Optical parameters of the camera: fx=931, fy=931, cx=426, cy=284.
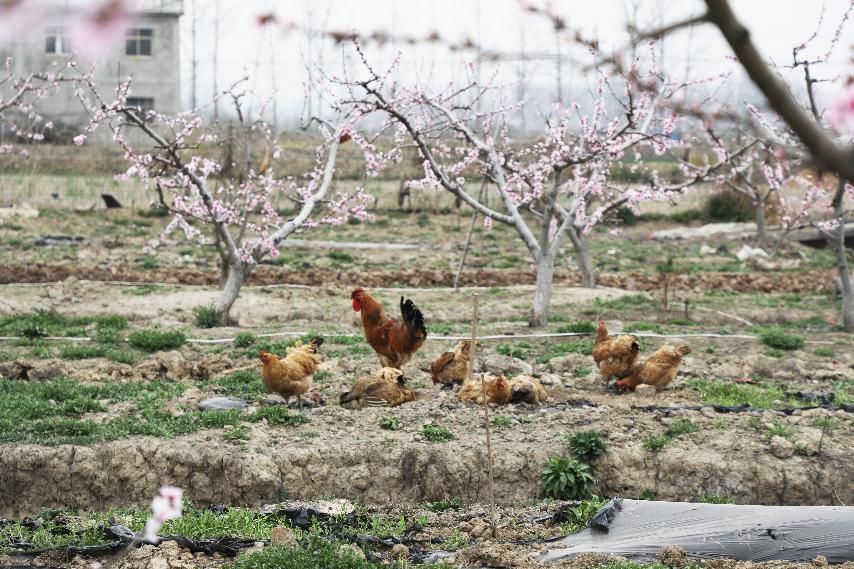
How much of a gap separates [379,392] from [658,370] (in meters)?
2.82

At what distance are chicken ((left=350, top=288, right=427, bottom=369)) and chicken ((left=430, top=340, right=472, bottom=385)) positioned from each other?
298 millimetres

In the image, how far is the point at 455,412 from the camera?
872cm

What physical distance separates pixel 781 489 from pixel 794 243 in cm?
1998

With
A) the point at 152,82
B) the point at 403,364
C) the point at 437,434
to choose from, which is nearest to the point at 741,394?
the point at 437,434

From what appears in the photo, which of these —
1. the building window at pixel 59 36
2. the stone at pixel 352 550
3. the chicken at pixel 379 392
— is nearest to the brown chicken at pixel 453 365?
the chicken at pixel 379 392

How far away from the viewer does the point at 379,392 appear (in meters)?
9.00

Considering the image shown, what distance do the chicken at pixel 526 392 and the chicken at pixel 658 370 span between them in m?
1.04

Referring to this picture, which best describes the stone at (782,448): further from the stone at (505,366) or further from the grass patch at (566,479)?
the stone at (505,366)

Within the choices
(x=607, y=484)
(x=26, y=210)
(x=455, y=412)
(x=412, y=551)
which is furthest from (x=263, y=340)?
(x=26, y=210)

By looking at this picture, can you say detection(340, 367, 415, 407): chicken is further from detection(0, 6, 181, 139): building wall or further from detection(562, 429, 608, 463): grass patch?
detection(0, 6, 181, 139): building wall

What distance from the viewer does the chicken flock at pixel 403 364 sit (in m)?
8.88

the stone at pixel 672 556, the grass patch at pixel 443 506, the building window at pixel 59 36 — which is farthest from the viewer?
the grass patch at pixel 443 506

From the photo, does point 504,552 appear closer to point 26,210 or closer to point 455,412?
point 455,412

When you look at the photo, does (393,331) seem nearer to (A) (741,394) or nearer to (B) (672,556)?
(A) (741,394)
